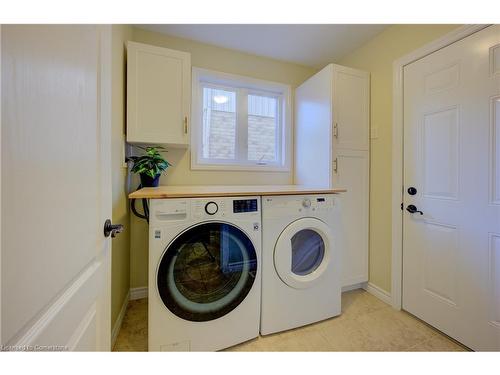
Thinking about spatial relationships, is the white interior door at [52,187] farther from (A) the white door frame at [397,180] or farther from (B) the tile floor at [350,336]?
(A) the white door frame at [397,180]

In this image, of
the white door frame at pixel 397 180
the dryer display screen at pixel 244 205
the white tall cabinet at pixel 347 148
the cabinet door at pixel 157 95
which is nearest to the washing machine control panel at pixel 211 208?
the dryer display screen at pixel 244 205

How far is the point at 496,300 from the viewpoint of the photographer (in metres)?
1.21

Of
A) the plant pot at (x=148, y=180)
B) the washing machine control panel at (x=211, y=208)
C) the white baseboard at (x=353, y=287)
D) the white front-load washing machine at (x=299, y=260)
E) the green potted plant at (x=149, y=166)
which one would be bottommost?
the white baseboard at (x=353, y=287)

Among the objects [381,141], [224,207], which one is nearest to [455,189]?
[381,141]

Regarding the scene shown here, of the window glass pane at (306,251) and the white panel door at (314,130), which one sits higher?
the white panel door at (314,130)

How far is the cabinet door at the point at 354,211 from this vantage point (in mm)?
1927

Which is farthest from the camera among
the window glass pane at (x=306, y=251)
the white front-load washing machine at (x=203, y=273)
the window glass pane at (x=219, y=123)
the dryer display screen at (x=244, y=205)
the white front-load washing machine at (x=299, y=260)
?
the window glass pane at (x=219, y=123)

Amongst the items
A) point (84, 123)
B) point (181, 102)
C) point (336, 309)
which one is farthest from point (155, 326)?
point (181, 102)

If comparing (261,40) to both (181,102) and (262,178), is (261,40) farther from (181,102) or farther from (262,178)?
(262,178)

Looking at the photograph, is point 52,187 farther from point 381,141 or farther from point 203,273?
point 381,141

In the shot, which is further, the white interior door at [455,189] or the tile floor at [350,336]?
the tile floor at [350,336]

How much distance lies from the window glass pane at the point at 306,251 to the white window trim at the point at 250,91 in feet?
3.27

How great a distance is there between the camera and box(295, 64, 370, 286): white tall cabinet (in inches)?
74.1

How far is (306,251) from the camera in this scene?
163cm
